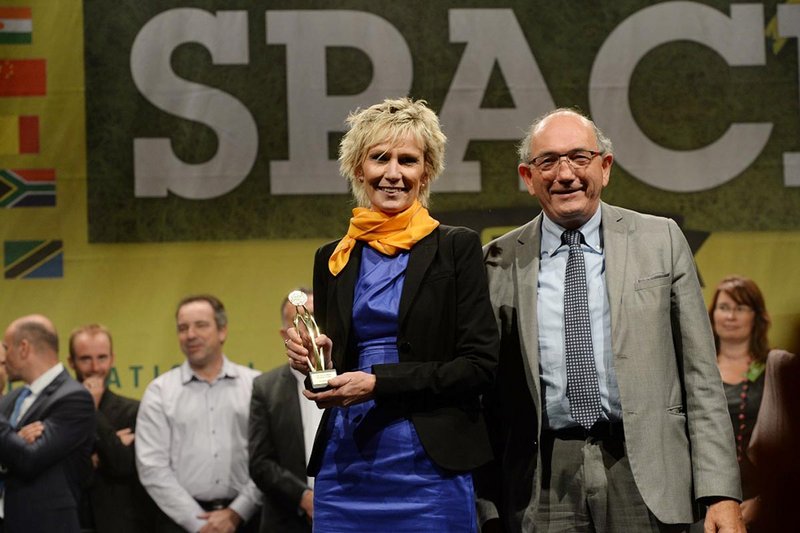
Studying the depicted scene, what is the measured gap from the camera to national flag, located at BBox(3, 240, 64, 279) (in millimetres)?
5488

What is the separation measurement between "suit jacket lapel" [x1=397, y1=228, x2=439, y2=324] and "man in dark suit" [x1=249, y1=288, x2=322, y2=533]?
2467mm

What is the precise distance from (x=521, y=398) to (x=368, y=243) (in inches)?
22.9

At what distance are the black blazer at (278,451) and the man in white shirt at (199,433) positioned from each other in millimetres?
174

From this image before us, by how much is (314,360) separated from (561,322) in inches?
28.1

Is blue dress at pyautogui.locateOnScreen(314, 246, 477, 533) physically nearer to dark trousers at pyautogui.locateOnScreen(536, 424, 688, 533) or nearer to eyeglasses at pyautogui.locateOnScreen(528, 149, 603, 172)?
dark trousers at pyautogui.locateOnScreen(536, 424, 688, 533)

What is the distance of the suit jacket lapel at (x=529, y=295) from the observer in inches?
111

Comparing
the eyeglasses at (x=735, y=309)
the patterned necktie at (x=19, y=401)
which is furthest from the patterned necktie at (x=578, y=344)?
the patterned necktie at (x=19, y=401)

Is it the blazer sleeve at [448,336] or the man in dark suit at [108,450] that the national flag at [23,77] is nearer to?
the man in dark suit at [108,450]

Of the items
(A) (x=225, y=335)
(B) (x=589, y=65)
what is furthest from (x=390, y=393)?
(B) (x=589, y=65)

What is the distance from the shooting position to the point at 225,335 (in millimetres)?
5551

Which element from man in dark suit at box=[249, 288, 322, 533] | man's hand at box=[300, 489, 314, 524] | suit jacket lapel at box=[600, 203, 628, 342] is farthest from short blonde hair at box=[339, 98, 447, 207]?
man's hand at box=[300, 489, 314, 524]

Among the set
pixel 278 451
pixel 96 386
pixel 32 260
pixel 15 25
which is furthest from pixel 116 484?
pixel 15 25

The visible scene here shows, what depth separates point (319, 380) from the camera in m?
2.48

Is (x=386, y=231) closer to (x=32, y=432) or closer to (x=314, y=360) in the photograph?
(x=314, y=360)
